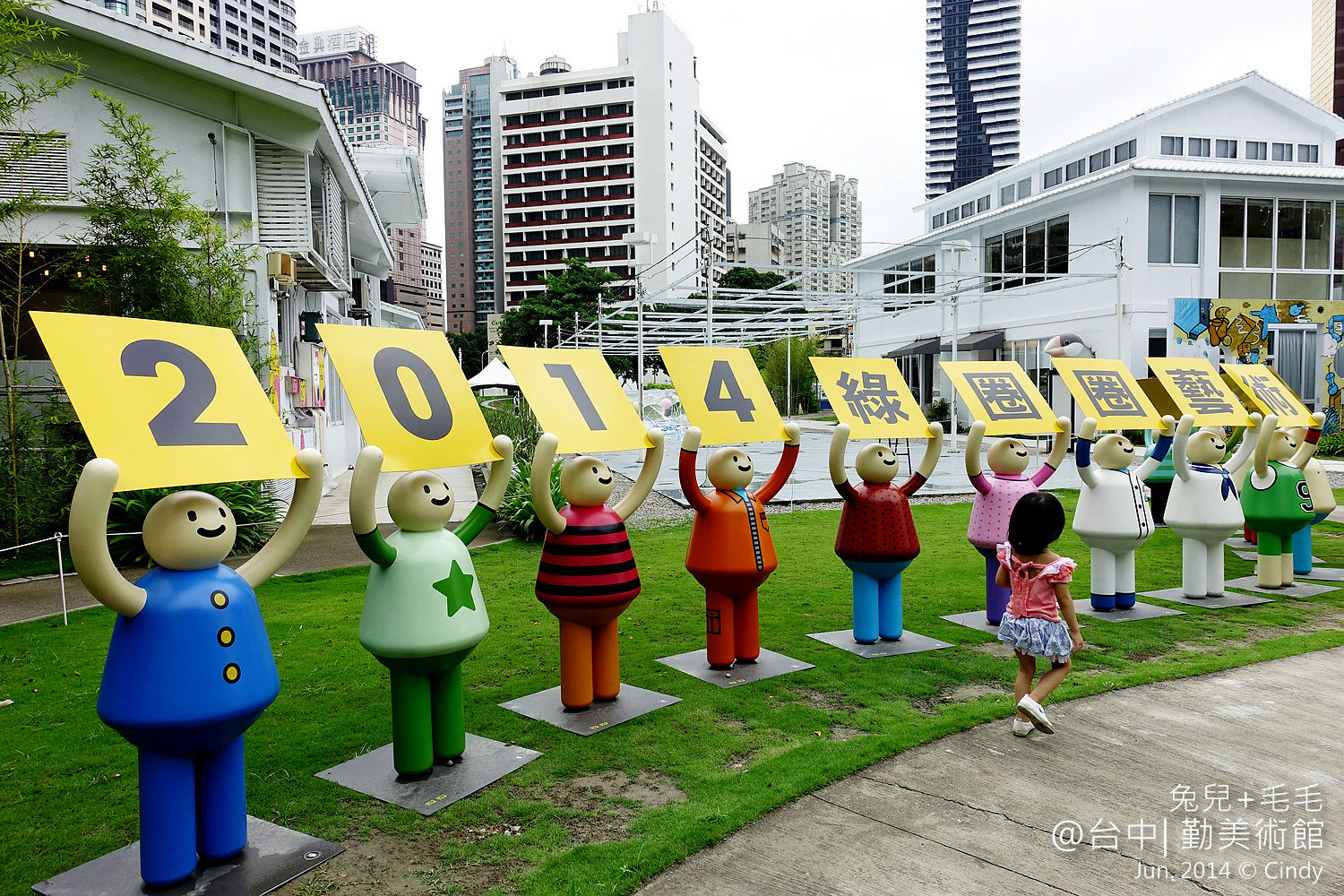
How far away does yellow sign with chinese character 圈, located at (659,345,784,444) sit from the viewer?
5.85m

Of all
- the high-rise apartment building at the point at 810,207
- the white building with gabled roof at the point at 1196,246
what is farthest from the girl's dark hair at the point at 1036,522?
the high-rise apartment building at the point at 810,207

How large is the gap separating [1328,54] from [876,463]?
7271cm

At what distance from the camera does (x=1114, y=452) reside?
7.34m

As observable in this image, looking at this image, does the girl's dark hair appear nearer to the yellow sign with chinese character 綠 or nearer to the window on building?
the yellow sign with chinese character 綠

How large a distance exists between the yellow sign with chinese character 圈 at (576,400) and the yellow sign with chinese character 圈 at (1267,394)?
245 inches

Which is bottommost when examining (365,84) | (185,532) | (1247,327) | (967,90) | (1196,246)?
(185,532)

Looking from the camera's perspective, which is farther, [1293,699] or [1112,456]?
[1112,456]

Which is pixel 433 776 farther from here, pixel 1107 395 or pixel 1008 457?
pixel 1107 395

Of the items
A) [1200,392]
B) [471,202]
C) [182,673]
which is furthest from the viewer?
[471,202]

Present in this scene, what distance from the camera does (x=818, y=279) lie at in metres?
125

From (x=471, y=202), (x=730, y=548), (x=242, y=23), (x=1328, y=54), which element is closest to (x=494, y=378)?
(x=730, y=548)

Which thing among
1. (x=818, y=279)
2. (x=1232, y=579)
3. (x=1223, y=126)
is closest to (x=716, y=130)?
(x=818, y=279)

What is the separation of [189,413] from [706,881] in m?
2.69

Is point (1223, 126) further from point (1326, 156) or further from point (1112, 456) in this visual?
point (1112, 456)
